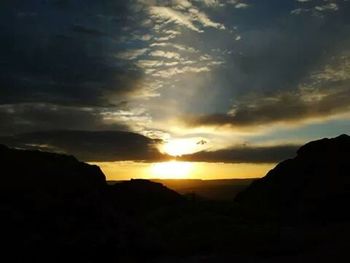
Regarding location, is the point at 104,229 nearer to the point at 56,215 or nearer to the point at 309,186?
the point at 56,215

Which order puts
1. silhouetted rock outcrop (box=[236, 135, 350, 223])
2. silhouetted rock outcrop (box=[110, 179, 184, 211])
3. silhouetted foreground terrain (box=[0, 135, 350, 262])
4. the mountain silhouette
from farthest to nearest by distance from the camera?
silhouetted rock outcrop (box=[110, 179, 184, 211]), silhouetted rock outcrop (box=[236, 135, 350, 223]), silhouetted foreground terrain (box=[0, 135, 350, 262]), the mountain silhouette

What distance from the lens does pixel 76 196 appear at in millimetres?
16109

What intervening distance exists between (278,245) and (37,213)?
9.99 m

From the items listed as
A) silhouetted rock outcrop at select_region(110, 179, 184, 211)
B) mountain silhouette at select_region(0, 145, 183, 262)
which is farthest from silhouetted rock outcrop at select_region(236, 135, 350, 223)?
mountain silhouette at select_region(0, 145, 183, 262)

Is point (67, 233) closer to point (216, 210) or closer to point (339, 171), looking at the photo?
point (216, 210)

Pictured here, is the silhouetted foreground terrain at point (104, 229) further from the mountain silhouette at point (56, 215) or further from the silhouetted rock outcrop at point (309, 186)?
the silhouetted rock outcrop at point (309, 186)

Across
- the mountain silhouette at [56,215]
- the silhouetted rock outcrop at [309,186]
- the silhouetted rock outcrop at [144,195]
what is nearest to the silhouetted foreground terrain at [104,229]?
the mountain silhouette at [56,215]

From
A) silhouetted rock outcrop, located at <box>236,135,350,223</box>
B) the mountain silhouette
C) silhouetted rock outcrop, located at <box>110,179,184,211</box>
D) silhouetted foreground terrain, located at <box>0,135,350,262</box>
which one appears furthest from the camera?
silhouetted rock outcrop, located at <box>110,179,184,211</box>

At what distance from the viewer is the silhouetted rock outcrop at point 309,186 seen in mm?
28031

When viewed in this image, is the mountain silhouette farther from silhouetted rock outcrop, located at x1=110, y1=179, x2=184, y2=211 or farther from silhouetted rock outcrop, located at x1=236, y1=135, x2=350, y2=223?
silhouetted rock outcrop, located at x1=110, y1=179, x2=184, y2=211

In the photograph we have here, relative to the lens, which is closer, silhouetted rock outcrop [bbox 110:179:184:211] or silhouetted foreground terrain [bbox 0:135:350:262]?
silhouetted foreground terrain [bbox 0:135:350:262]

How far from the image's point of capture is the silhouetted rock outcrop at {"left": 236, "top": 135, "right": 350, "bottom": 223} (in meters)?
28.0

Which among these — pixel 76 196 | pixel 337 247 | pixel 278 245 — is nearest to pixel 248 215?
pixel 278 245

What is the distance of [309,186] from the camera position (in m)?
31.3
